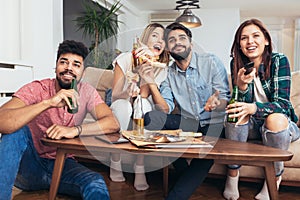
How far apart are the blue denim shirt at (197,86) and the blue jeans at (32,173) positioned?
2.01 ft

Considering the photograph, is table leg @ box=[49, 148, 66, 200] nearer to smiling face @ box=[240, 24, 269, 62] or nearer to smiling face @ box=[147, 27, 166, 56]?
smiling face @ box=[147, 27, 166, 56]

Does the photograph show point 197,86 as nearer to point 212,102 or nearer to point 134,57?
point 212,102

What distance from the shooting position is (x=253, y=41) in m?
1.66

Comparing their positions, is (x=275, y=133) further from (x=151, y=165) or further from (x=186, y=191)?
(x=151, y=165)

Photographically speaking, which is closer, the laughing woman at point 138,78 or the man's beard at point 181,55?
the laughing woman at point 138,78

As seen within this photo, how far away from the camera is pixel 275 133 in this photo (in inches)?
59.7

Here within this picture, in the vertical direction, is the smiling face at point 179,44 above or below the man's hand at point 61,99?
above

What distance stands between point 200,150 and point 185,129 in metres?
0.57

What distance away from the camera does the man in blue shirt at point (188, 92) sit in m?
1.65

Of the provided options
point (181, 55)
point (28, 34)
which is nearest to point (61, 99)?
point (181, 55)

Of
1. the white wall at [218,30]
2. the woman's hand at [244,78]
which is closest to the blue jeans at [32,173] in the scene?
the woman's hand at [244,78]

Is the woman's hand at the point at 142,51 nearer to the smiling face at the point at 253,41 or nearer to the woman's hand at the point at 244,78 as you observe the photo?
the woman's hand at the point at 244,78

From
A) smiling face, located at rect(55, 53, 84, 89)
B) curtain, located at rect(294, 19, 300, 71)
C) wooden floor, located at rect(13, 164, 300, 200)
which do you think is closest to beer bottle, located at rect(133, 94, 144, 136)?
smiling face, located at rect(55, 53, 84, 89)

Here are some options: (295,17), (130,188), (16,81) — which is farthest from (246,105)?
(295,17)
